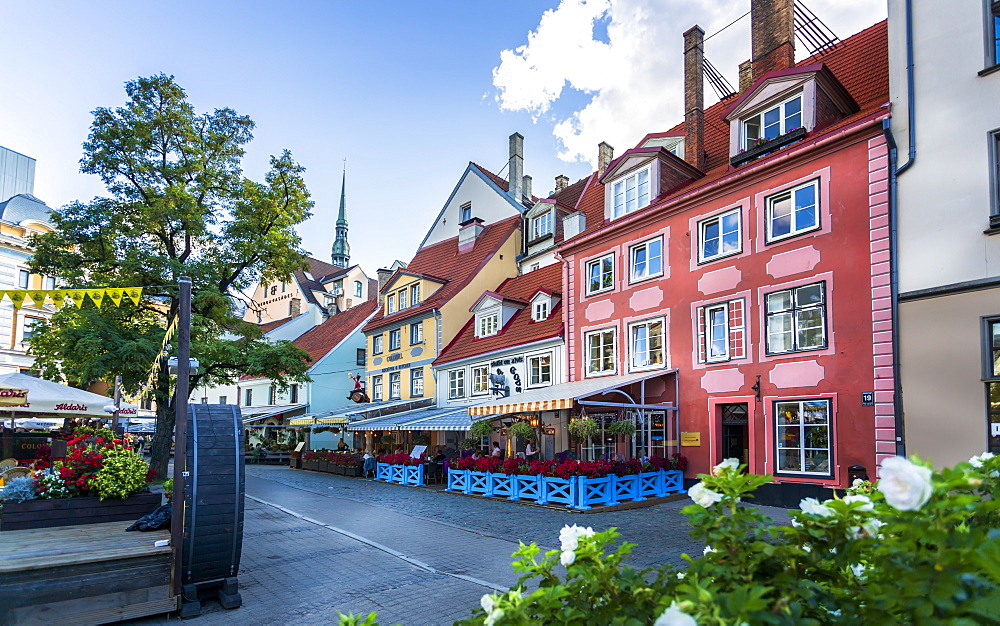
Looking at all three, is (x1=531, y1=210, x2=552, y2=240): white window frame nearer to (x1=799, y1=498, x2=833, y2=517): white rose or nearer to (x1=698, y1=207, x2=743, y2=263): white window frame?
(x1=698, y1=207, x2=743, y2=263): white window frame

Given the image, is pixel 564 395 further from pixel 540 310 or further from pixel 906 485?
pixel 906 485

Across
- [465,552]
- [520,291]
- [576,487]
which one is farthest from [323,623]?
[520,291]

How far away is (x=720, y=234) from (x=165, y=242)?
1756 centimetres

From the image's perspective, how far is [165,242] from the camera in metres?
21.4

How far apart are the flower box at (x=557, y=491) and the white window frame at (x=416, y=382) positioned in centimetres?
1479

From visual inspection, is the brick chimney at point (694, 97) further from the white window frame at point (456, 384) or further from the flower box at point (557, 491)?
the white window frame at point (456, 384)

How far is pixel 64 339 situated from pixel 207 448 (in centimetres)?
1387

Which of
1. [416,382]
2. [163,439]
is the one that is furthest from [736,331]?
[416,382]

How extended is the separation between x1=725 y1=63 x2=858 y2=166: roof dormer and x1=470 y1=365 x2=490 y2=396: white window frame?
13.2 metres

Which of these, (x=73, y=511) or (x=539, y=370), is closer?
(x=73, y=511)

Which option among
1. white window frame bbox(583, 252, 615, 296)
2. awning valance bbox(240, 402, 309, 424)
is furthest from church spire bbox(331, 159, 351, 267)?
white window frame bbox(583, 252, 615, 296)

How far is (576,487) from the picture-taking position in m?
16.1

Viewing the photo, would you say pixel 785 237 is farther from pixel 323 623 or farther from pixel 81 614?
pixel 81 614

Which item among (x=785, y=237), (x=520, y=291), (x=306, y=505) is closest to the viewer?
(x=785, y=237)
